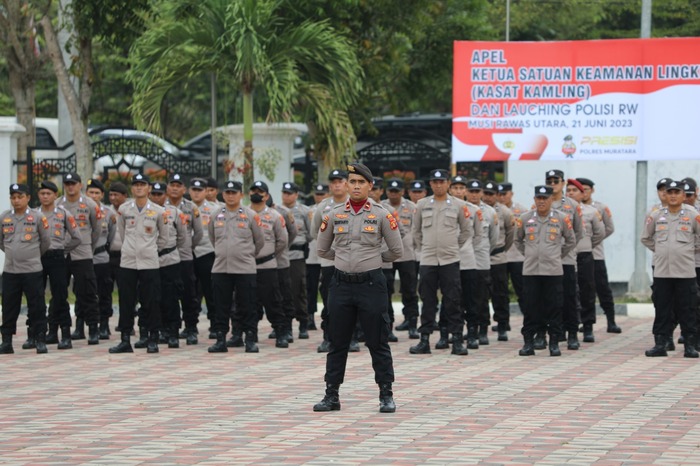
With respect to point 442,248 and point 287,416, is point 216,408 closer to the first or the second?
point 287,416

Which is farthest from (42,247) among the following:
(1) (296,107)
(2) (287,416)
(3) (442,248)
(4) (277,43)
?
(1) (296,107)

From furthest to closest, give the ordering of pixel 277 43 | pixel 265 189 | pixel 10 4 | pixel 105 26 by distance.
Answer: pixel 10 4 → pixel 105 26 → pixel 277 43 → pixel 265 189

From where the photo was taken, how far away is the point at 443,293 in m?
14.8

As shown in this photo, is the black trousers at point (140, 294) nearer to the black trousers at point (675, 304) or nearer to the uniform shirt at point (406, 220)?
the uniform shirt at point (406, 220)

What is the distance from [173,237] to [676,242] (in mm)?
5555

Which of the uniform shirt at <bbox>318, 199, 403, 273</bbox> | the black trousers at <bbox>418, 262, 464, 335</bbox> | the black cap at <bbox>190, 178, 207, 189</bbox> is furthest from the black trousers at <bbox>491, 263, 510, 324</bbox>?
the uniform shirt at <bbox>318, 199, 403, 273</bbox>

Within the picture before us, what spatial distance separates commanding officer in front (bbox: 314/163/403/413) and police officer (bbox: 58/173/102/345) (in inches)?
216

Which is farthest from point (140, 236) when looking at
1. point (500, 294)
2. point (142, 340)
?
point (500, 294)

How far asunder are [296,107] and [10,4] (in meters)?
5.31

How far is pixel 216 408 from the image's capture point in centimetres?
1091

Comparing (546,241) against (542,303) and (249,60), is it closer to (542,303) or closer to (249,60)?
(542,303)

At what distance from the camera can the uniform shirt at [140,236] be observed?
583 inches

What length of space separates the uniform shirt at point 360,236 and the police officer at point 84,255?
17.9 feet

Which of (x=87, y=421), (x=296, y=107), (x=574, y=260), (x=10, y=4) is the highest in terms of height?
(x=10, y=4)
